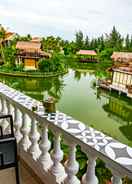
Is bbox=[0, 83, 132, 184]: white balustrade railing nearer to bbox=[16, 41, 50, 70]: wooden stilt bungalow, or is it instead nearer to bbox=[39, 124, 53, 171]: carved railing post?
bbox=[39, 124, 53, 171]: carved railing post

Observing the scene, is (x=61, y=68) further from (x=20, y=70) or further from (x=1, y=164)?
(x=1, y=164)

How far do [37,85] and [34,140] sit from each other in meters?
17.8

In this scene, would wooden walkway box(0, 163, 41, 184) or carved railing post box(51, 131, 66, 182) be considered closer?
carved railing post box(51, 131, 66, 182)

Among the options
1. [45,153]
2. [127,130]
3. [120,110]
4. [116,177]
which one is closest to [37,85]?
[120,110]

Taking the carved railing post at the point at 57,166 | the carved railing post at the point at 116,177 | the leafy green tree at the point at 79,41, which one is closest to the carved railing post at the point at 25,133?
the carved railing post at the point at 57,166

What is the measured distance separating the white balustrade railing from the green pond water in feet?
23.7

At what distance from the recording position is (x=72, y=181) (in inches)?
47.3

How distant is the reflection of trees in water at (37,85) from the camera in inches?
679

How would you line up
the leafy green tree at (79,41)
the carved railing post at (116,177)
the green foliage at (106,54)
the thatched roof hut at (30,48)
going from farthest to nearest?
the leafy green tree at (79,41) → the green foliage at (106,54) → the thatched roof hut at (30,48) → the carved railing post at (116,177)

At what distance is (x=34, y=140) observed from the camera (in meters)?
1.59

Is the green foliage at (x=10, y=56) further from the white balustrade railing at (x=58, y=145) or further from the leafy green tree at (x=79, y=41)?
the white balustrade railing at (x=58, y=145)

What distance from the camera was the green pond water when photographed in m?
10.9

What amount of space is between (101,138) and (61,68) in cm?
2382

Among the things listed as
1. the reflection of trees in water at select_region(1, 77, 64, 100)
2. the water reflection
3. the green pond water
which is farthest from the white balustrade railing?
the reflection of trees in water at select_region(1, 77, 64, 100)
